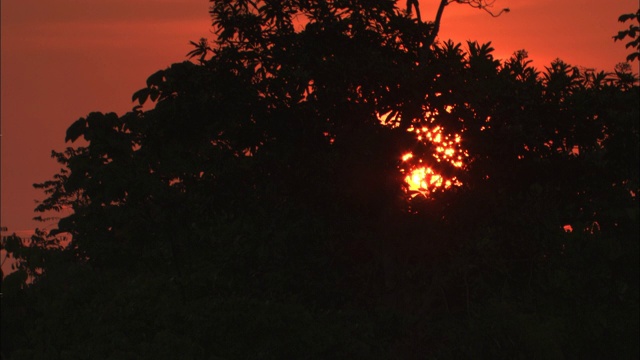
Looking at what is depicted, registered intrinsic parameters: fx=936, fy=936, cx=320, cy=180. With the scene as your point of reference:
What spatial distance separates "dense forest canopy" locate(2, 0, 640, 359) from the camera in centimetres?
2136

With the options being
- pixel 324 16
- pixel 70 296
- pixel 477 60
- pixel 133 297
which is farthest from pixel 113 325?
pixel 477 60

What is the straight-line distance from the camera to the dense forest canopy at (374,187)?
21359 millimetres

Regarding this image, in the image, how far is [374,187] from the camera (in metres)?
21.8

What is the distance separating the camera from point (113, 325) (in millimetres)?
24594

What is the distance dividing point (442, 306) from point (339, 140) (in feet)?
15.2

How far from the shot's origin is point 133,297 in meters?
25.0

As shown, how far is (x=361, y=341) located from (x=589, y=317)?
200 inches


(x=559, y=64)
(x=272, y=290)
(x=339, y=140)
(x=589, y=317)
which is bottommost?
(x=589, y=317)

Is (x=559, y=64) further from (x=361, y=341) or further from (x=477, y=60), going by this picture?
(x=361, y=341)

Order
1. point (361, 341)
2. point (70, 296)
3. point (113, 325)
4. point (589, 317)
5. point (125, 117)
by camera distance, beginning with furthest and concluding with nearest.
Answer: point (70, 296) → point (113, 325) → point (125, 117) → point (361, 341) → point (589, 317)

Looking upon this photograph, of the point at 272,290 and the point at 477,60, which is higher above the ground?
the point at 477,60

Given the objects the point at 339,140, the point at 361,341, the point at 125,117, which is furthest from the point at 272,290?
the point at 125,117

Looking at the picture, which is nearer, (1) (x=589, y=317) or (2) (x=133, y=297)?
(1) (x=589, y=317)

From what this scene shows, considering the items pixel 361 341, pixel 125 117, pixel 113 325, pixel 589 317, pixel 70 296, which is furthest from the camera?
pixel 70 296
